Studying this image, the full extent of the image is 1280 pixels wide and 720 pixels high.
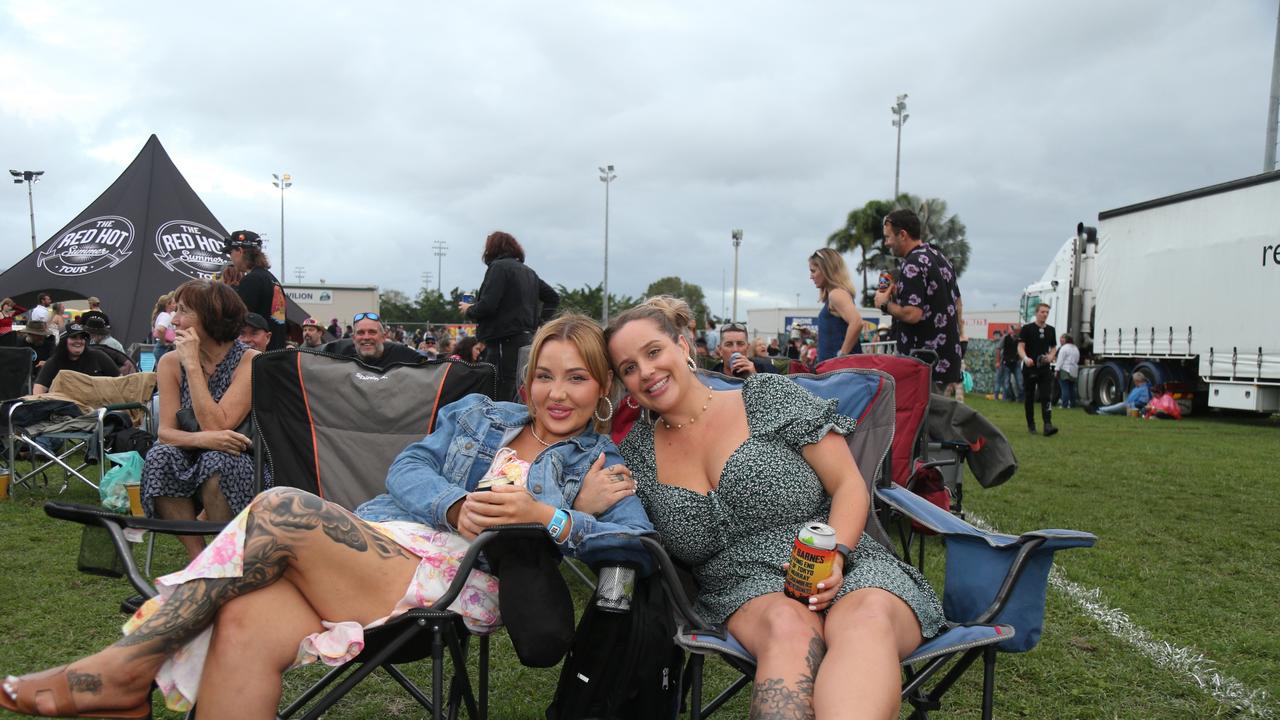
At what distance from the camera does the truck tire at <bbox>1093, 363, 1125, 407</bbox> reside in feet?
45.5

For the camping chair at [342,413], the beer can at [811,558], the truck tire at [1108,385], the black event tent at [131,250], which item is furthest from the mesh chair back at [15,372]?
the truck tire at [1108,385]

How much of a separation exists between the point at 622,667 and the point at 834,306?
3358mm

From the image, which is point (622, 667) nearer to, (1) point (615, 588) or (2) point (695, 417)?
(1) point (615, 588)

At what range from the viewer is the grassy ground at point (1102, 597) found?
262 cm

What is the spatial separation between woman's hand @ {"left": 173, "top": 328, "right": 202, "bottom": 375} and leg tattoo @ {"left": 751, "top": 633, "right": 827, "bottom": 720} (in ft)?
7.85

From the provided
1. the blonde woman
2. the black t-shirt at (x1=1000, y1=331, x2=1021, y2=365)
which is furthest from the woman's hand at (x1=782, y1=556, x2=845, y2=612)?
the black t-shirt at (x1=1000, y1=331, x2=1021, y2=365)

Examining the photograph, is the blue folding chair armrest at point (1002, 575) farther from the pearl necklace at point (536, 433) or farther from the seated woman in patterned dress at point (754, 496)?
the pearl necklace at point (536, 433)

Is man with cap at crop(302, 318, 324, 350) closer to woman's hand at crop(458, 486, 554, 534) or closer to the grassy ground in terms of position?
the grassy ground

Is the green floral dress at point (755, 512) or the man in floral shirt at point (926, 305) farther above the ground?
the man in floral shirt at point (926, 305)

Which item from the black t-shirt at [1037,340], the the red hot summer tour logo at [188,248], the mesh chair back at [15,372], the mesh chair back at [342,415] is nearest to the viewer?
the mesh chair back at [342,415]

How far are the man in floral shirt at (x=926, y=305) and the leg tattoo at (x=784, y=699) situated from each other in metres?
3.04

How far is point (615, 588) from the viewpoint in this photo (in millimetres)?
Answer: 1857

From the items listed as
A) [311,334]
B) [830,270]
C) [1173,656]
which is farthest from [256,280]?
[311,334]

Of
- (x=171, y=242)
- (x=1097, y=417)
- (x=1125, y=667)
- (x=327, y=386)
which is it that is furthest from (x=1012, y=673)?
(x=171, y=242)
